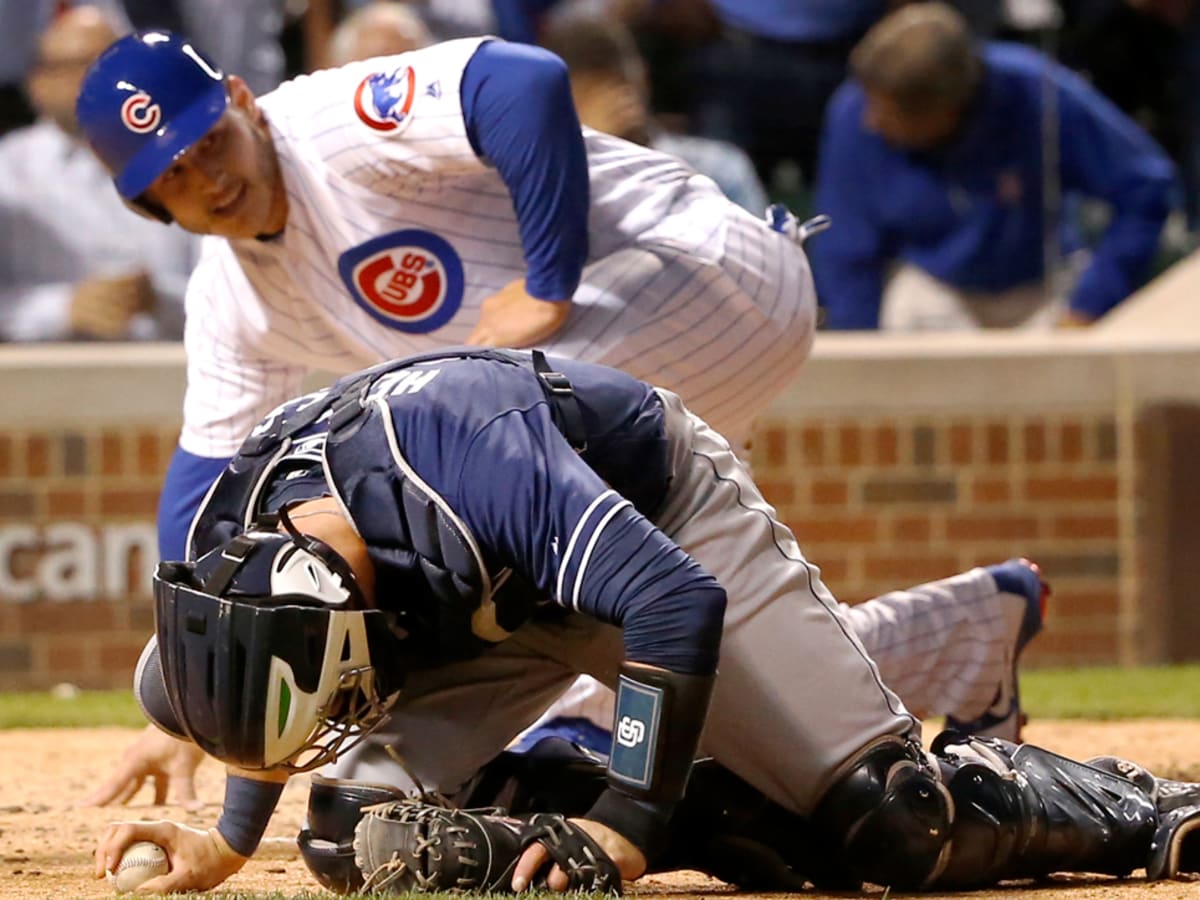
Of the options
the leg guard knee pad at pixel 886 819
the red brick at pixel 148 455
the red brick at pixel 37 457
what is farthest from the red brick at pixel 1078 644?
the leg guard knee pad at pixel 886 819

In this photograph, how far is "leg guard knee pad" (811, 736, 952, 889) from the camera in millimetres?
3203

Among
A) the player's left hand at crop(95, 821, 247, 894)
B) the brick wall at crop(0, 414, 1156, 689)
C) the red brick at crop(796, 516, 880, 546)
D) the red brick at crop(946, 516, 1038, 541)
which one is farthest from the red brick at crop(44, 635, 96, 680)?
the player's left hand at crop(95, 821, 247, 894)

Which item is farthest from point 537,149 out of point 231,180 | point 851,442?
point 851,442

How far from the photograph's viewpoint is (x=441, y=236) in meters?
4.48

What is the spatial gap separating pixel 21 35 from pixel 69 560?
6.19 feet

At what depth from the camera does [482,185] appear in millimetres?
4438

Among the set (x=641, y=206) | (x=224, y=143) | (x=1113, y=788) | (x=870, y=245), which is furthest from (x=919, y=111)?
(x=1113, y=788)

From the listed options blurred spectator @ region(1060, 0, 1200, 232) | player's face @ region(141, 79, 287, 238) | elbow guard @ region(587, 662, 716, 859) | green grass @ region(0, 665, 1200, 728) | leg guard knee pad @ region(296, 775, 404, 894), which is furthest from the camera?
blurred spectator @ region(1060, 0, 1200, 232)

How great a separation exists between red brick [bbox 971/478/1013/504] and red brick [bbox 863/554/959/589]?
24 cm

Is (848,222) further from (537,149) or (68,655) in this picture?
(537,149)

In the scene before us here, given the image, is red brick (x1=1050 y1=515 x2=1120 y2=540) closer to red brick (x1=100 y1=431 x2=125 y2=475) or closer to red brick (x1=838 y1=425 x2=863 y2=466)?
red brick (x1=838 y1=425 x2=863 y2=466)

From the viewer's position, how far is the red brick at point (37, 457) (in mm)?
7328

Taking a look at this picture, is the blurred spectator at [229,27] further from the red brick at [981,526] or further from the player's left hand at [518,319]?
the player's left hand at [518,319]

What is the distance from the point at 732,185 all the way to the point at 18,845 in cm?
418
